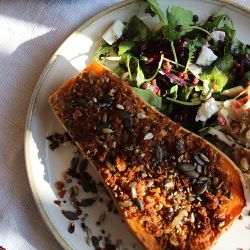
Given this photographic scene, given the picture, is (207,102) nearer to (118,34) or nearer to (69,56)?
(118,34)

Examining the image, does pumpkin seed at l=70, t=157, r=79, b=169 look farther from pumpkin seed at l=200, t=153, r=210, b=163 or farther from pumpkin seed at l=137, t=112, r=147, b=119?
pumpkin seed at l=200, t=153, r=210, b=163

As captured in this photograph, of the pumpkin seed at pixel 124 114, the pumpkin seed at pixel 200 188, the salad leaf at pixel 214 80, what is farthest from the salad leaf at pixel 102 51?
the pumpkin seed at pixel 200 188

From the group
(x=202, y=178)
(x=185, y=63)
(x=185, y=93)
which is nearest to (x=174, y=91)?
(x=185, y=93)

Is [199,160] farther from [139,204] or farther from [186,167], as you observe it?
[139,204]

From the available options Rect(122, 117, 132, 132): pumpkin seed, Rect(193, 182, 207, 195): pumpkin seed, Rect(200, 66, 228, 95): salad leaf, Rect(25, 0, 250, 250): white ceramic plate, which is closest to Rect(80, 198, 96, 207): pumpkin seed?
Rect(25, 0, 250, 250): white ceramic plate

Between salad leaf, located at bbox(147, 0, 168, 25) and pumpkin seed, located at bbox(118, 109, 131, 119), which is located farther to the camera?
salad leaf, located at bbox(147, 0, 168, 25)

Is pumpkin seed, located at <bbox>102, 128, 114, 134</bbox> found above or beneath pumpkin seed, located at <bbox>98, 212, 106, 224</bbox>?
above

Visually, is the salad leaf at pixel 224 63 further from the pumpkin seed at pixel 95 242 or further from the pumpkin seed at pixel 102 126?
the pumpkin seed at pixel 95 242

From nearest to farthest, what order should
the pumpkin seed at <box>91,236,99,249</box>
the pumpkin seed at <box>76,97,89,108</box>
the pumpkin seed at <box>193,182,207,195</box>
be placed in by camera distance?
the pumpkin seed at <box>193,182,207,195</box>
the pumpkin seed at <box>76,97,89,108</box>
the pumpkin seed at <box>91,236,99,249</box>
